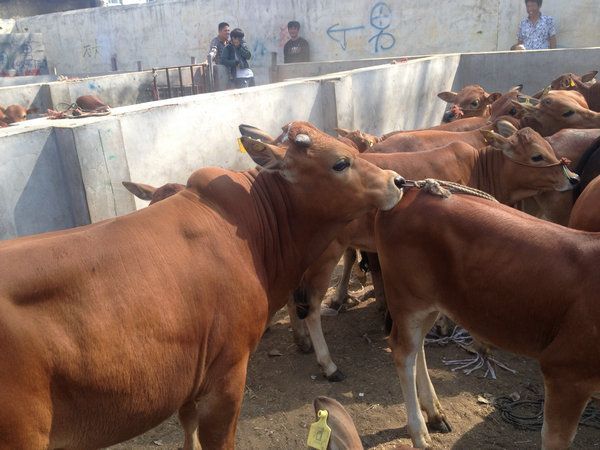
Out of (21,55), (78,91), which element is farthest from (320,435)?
(21,55)

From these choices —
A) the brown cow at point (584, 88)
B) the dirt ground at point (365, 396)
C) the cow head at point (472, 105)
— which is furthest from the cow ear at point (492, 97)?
the dirt ground at point (365, 396)

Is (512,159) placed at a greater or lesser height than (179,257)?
lesser

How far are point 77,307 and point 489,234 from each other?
226cm

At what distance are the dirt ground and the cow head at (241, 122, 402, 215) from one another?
169cm

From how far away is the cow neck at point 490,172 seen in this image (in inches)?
219

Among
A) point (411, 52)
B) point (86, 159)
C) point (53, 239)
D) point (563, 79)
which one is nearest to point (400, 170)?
point (86, 159)

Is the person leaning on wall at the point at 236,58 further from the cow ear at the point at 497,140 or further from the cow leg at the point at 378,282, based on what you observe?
the cow leg at the point at 378,282

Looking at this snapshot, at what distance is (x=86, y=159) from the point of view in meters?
4.62

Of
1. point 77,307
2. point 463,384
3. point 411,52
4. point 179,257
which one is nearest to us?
point 77,307

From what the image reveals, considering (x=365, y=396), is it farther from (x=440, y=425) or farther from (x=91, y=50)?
(x=91, y=50)

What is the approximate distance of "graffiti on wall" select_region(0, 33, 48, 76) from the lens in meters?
21.7

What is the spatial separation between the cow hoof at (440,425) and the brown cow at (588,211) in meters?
1.77

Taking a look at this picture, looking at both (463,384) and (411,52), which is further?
(411,52)

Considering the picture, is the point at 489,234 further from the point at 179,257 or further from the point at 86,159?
the point at 86,159
